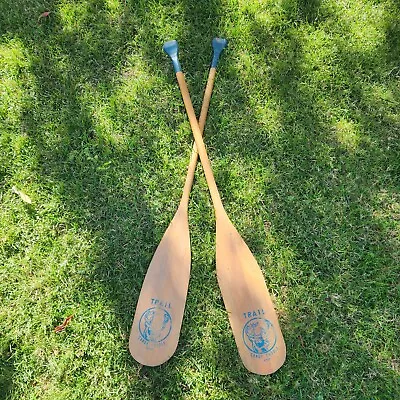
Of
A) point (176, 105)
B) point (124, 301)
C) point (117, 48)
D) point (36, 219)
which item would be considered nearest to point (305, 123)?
point (176, 105)

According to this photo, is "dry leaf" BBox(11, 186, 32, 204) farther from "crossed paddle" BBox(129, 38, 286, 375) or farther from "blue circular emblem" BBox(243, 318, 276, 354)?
"blue circular emblem" BBox(243, 318, 276, 354)

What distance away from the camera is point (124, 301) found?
2693 mm

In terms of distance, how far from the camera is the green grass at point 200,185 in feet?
8.46

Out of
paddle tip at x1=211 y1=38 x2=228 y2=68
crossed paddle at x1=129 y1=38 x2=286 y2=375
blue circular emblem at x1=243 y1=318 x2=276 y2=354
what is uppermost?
paddle tip at x1=211 y1=38 x2=228 y2=68

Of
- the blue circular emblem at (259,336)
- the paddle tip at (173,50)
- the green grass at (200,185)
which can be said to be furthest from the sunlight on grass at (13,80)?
the blue circular emblem at (259,336)

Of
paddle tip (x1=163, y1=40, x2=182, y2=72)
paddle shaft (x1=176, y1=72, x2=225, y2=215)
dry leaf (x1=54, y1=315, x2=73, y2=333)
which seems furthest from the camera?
paddle tip (x1=163, y1=40, x2=182, y2=72)

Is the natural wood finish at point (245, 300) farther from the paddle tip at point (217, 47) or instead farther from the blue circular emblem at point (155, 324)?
the paddle tip at point (217, 47)

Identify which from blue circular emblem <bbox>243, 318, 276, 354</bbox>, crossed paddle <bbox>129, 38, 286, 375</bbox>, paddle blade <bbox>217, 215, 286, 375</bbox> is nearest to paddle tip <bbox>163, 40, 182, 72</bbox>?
crossed paddle <bbox>129, 38, 286, 375</bbox>

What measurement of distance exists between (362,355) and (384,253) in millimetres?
599

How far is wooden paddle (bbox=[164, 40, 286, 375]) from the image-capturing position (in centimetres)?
254

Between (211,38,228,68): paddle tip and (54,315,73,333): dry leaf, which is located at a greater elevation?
(211,38,228,68): paddle tip

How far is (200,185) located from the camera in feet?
9.56

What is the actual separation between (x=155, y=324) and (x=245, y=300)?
0.52 m

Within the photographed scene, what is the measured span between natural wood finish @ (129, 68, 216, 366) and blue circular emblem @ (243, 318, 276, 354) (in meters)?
0.38
